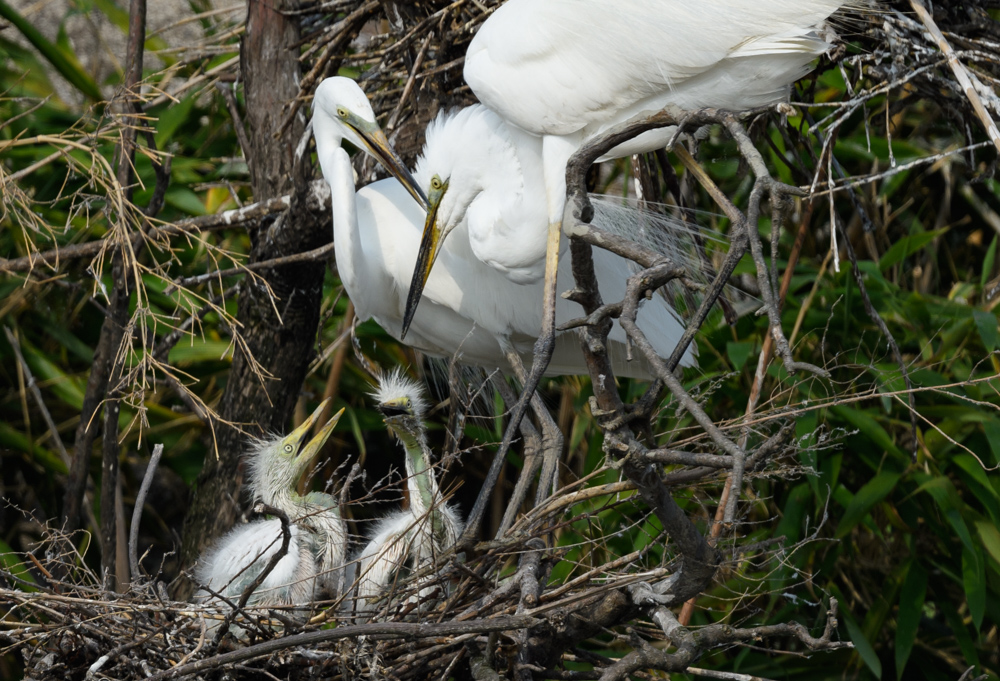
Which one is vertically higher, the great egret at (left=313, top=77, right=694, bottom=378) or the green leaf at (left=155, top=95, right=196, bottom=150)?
the green leaf at (left=155, top=95, right=196, bottom=150)

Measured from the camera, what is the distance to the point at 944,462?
2619 millimetres

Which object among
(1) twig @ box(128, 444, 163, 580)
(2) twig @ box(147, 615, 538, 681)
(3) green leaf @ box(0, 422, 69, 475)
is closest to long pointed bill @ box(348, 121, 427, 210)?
(1) twig @ box(128, 444, 163, 580)

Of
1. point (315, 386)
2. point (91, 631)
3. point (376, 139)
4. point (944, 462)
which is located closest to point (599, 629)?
point (91, 631)

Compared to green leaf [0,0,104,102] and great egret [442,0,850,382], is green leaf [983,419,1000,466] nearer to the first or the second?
great egret [442,0,850,382]

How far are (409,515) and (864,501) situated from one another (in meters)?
1.16

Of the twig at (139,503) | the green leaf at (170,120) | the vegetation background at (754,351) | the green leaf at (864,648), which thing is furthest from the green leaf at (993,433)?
the green leaf at (170,120)

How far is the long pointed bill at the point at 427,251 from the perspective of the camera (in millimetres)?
2035

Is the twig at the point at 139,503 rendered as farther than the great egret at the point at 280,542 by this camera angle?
No

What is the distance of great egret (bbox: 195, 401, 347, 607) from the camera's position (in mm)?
1863

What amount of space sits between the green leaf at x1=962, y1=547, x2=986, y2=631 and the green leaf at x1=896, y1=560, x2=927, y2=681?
112 millimetres

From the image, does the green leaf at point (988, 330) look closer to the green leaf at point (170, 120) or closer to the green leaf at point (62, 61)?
the green leaf at point (170, 120)

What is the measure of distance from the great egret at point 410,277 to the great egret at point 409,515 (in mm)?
170

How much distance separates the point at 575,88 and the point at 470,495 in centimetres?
197

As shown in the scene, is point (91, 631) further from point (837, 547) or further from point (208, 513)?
point (837, 547)
